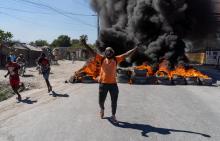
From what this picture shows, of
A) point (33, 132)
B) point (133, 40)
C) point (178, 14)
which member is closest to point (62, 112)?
point (33, 132)

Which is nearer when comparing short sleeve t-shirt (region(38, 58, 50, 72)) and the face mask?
the face mask

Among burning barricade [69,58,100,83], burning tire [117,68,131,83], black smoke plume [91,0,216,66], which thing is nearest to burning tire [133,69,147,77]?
burning tire [117,68,131,83]

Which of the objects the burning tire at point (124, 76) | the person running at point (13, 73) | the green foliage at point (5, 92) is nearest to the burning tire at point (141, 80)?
the burning tire at point (124, 76)

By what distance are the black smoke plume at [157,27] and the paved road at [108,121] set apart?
12459mm

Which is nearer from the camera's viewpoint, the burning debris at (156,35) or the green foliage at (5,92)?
the green foliage at (5,92)

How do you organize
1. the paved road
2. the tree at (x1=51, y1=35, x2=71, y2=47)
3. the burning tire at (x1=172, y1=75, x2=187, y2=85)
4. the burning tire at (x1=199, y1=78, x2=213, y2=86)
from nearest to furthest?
the paved road → the burning tire at (x1=199, y1=78, x2=213, y2=86) → the burning tire at (x1=172, y1=75, x2=187, y2=85) → the tree at (x1=51, y1=35, x2=71, y2=47)

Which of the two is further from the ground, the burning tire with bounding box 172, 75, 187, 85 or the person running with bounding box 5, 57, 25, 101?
the person running with bounding box 5, 57, 25, 101

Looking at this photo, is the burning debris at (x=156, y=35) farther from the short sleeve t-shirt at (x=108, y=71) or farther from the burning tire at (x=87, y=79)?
the short sleeve t-shirt at (x=108, y=71)

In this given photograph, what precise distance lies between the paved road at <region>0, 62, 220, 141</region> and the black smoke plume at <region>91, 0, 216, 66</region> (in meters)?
12.5

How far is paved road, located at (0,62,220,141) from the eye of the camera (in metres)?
7.58

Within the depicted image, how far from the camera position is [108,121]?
893cm

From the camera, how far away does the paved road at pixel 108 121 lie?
7.58m

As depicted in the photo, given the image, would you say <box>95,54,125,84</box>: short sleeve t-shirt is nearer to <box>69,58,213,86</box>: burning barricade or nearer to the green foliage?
the green foliage

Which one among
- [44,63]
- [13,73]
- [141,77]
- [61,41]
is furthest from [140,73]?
[61,41]
